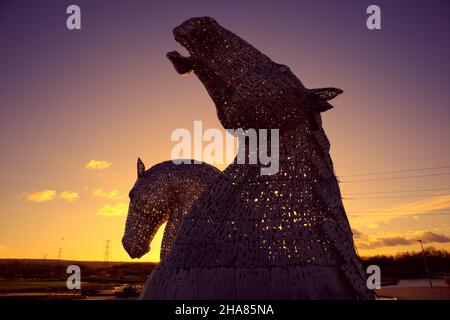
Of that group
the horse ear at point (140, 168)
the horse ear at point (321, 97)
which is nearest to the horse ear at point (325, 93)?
the horse ear at point (321, 97)

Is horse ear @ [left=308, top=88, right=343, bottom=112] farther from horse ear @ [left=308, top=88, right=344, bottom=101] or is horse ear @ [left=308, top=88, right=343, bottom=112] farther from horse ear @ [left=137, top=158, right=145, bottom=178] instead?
horse ear @ [left=137, top=158, right=145, bottom=178]

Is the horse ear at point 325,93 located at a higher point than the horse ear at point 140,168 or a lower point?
higher

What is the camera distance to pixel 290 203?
481cm

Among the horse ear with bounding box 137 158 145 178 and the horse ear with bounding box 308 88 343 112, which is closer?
the horse ear with bounding box 308 88 343 112

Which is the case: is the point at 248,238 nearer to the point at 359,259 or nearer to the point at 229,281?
the point at 229,281

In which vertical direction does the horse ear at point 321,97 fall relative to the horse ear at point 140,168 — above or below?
above

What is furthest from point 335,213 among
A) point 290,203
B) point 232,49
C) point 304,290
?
point 232,49

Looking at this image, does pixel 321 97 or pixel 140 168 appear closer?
pixel 321 97

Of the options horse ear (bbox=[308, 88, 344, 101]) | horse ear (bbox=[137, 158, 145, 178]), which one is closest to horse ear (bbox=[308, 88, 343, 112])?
horse ear (bbox=[308, 88, 344, 101])

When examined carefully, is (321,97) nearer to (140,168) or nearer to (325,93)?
(325,93)

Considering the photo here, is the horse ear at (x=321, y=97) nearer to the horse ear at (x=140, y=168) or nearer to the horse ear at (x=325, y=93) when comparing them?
the horse ear at (x=325, y=93)

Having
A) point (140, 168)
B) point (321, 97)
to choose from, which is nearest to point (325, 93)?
point (321, 97)

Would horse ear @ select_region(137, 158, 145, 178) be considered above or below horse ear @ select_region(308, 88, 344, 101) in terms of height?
below

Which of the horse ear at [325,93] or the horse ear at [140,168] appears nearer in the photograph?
the horse ear at [325,93]
